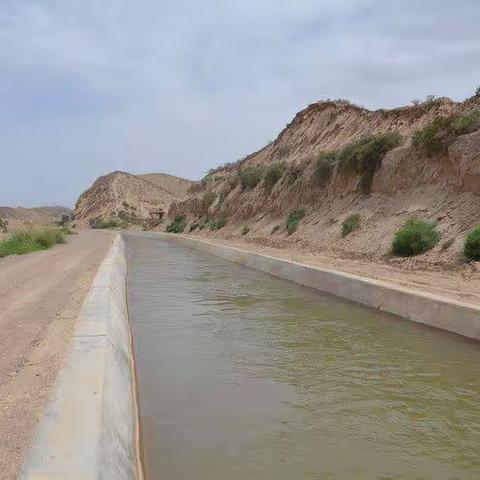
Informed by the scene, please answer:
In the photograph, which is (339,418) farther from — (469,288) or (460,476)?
(469,288)

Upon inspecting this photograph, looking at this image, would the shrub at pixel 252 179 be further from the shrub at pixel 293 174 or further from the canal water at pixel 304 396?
the canal water at pixel 304 396

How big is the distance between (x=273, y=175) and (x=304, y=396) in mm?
36521

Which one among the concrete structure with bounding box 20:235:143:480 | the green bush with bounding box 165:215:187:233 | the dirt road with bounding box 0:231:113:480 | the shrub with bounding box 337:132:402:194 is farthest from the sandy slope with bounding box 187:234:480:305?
the green bush with bounding box 165:215:187:233

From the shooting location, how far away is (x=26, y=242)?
3297 cm

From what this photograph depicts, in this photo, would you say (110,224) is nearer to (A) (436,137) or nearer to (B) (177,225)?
(B) (177,225)

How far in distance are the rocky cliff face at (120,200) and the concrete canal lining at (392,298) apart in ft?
283

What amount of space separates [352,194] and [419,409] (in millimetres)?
22704

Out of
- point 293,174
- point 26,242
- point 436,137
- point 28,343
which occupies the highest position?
point 436,137

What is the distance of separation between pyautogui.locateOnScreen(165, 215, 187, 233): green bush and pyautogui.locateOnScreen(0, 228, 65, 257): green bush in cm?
2659

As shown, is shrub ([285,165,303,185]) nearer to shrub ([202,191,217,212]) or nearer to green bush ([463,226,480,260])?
shrub ([202,191,217,212])

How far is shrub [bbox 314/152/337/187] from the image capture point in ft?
107

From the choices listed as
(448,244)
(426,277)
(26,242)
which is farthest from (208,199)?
(426,277)

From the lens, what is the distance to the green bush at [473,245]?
15.5 m

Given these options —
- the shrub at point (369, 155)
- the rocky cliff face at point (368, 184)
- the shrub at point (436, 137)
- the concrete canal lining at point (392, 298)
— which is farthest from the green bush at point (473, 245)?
the shrub at point (369, 155)
